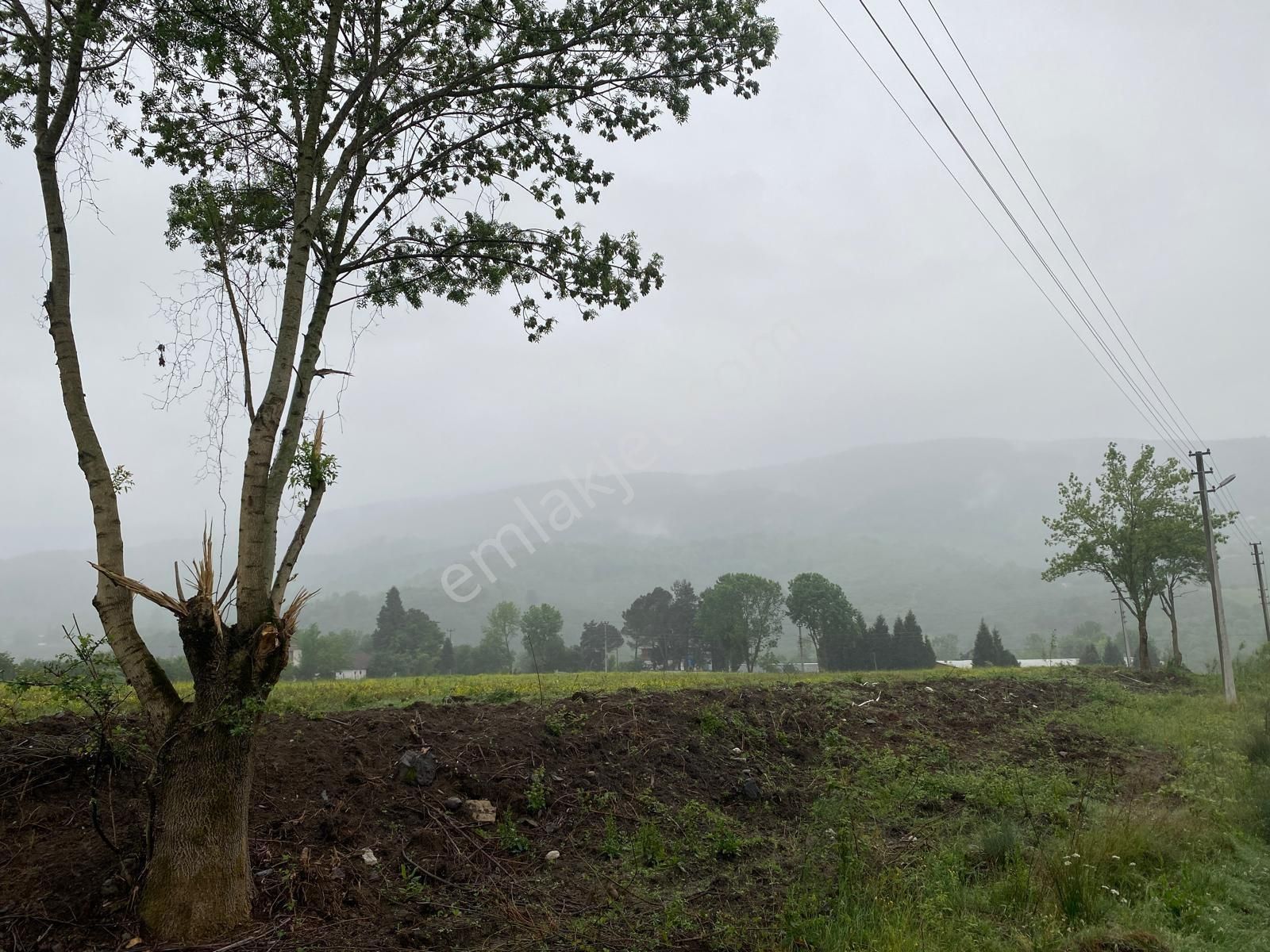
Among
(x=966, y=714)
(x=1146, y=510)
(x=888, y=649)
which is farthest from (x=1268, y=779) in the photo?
(x=888, y=649)

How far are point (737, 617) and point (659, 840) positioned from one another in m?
77.0

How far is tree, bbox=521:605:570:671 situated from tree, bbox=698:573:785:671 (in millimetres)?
17247

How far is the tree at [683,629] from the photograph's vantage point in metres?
89.9

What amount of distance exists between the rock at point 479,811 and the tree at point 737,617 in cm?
7529

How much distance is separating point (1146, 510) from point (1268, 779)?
33333 mm

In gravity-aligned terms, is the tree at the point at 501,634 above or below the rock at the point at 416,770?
below

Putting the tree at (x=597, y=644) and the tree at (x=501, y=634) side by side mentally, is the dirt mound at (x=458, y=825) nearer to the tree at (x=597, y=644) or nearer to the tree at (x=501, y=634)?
the tree at (x=501, y=634)

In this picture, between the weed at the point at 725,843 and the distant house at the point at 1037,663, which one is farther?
the distant house at the point at 1037,663

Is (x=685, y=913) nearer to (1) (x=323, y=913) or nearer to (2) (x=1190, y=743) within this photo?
(1) (x=323, y=913)

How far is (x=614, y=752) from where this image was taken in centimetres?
1025

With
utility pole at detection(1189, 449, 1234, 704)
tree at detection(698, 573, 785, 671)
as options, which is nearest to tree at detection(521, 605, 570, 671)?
tree at detection(698, 573, 785, 671)

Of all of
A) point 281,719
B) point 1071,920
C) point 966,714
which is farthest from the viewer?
point 966,714

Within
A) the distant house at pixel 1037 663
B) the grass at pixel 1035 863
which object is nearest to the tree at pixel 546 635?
the distant house at pixel 1037 663

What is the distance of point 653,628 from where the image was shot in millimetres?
93438
